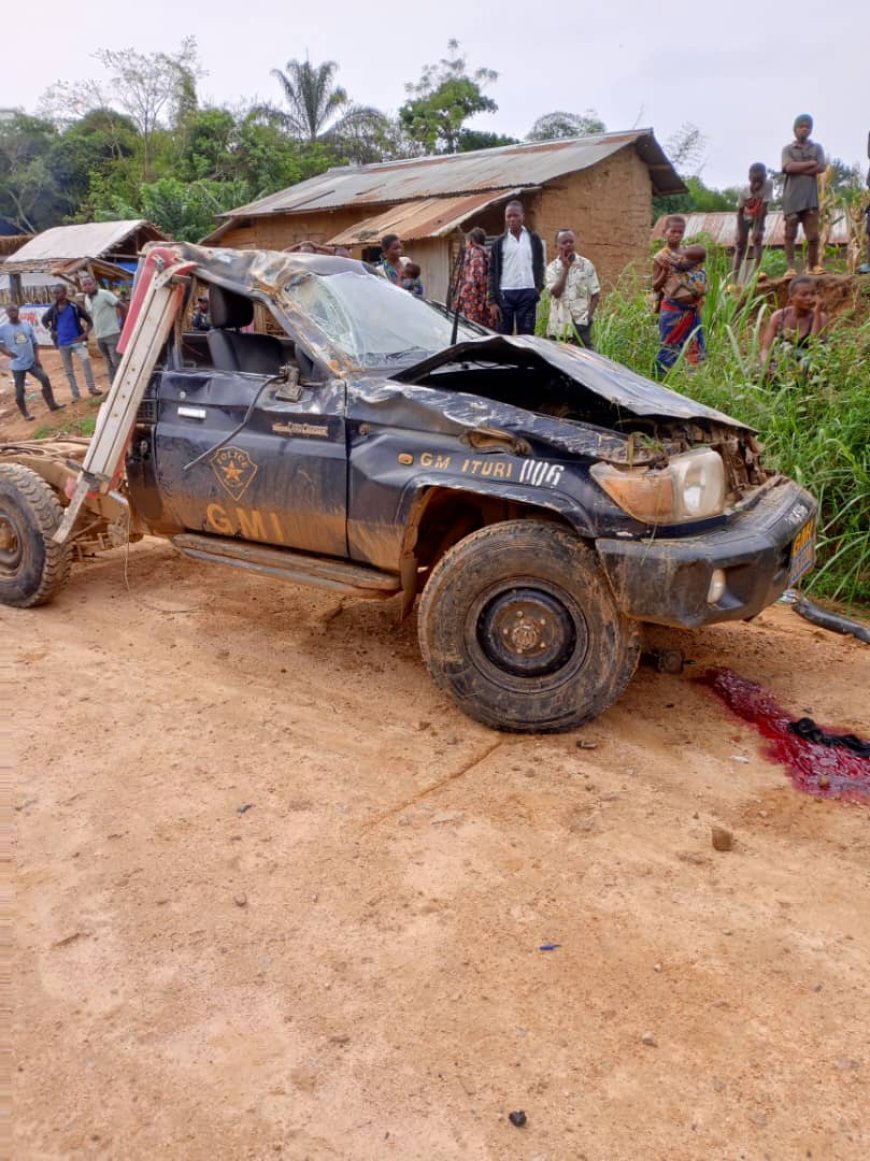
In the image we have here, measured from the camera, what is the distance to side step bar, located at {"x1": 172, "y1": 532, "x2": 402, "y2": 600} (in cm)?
415

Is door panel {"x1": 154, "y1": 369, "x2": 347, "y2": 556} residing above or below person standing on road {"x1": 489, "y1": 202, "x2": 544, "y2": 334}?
below

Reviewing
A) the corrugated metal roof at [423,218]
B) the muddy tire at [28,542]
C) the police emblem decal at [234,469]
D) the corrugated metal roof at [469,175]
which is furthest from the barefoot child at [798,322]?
the corrugated metal roof at [469,175]

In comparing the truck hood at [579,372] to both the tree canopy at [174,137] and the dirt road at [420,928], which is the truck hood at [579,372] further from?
the tree canopy at [174,137]

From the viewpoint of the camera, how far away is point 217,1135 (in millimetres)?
2035

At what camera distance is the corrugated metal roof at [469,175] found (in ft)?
47.5

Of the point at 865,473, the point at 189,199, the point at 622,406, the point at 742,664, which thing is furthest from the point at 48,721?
the point at 189,199

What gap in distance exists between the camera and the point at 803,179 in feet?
30.4

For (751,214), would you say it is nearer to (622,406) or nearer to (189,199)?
(622,406)

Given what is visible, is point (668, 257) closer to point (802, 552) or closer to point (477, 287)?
point (477, 287)

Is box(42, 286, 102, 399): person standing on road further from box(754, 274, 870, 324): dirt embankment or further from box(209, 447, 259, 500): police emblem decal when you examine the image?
box(209, 447, 259, 500): police emblem decal

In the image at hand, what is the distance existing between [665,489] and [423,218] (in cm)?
1207

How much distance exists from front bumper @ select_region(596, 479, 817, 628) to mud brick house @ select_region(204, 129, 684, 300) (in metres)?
10.5

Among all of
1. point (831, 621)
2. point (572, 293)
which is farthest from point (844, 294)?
point (831, 621)

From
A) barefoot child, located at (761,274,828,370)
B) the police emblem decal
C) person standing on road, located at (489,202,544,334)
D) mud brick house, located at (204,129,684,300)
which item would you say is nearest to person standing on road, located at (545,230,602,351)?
person standing on road, located at (489,202,544,334)
